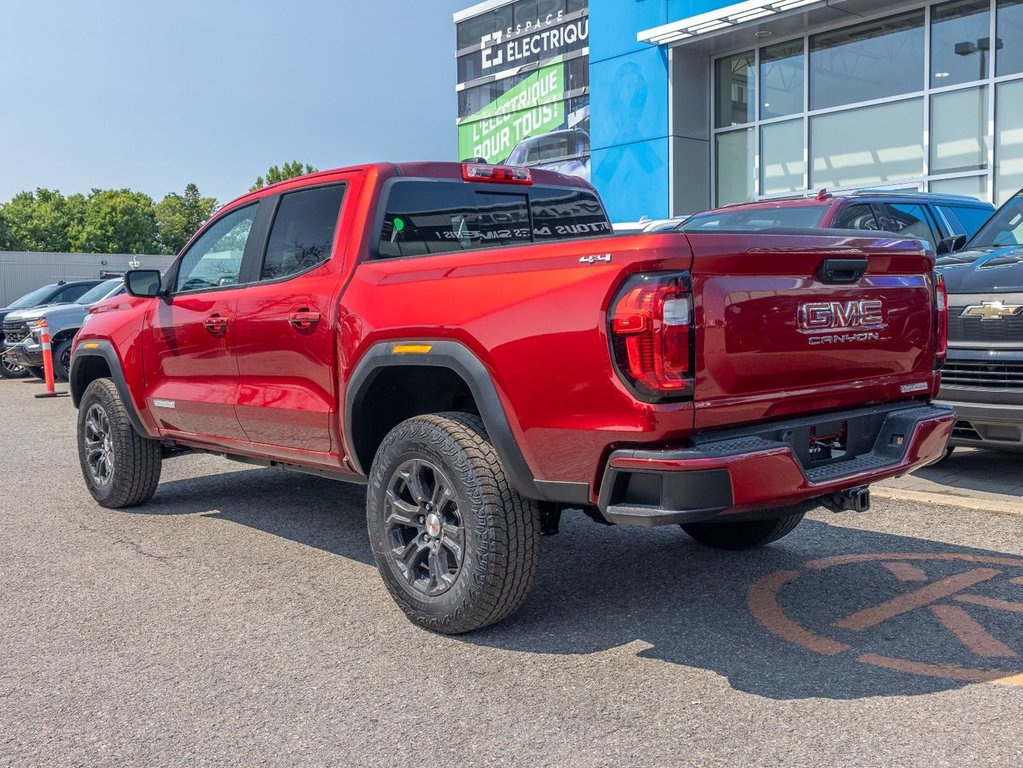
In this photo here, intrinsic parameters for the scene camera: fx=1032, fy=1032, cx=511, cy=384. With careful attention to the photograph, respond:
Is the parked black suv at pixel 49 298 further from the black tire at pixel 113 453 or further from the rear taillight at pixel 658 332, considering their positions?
the rear taillight at pixel 658 332

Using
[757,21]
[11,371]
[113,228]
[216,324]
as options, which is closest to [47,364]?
[11,371]

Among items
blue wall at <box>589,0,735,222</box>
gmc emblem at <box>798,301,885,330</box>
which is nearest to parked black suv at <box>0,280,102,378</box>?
blue wall at <box>589,0,735,222</box>

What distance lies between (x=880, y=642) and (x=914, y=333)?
1216 mm

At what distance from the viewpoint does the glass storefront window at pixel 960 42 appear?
622 inches

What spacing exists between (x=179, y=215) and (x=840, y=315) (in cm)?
13913

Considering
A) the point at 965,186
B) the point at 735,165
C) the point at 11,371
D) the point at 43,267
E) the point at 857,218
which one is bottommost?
the point at 11,371

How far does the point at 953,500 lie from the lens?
582cm

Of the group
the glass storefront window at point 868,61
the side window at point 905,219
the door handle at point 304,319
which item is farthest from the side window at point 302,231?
the glass storefront window at point 868,61

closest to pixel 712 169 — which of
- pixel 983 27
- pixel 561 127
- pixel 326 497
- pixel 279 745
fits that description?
pixel 983 27

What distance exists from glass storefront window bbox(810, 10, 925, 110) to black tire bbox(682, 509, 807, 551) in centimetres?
1405

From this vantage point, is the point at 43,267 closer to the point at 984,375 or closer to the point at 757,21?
the point at 757,21

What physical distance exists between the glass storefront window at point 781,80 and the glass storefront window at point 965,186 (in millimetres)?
3235

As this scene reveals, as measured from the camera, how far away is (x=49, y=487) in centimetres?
736

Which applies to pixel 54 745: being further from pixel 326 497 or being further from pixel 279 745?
pixel 326 497
